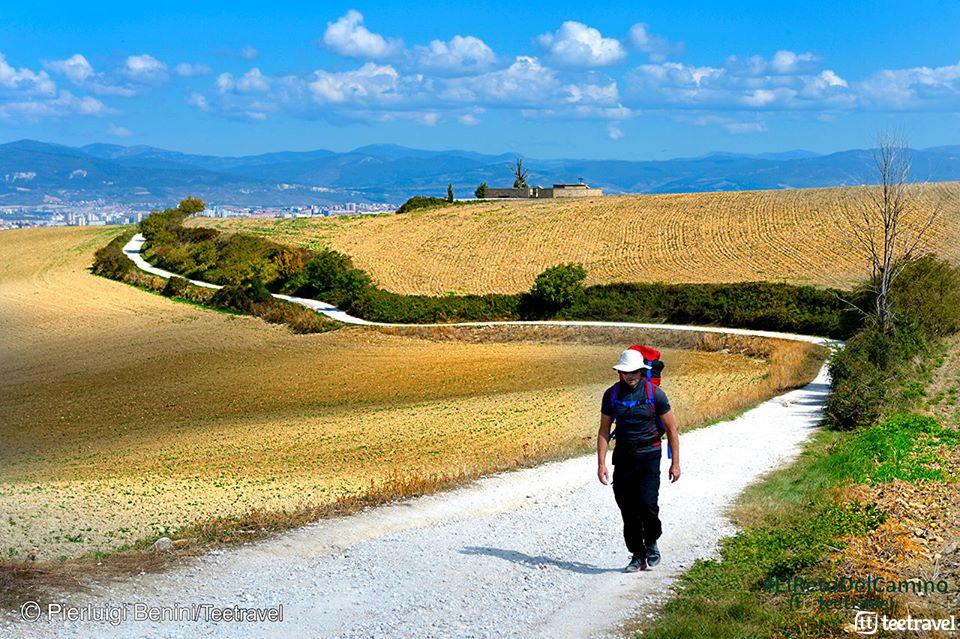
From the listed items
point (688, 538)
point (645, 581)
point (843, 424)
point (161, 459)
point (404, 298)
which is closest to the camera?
point (645, 581)

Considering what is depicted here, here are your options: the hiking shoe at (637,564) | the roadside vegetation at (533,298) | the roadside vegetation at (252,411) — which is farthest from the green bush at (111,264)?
the hiking shoe at (637,564)

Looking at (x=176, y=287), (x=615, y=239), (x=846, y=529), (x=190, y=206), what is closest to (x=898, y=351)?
(x=846, y=529)

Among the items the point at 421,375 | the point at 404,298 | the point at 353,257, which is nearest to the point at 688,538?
the point at 421,375

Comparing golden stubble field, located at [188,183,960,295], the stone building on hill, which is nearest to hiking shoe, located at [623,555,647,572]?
golden stubble field, located at [188,183,960,295]

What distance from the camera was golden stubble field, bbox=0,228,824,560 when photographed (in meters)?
16.2

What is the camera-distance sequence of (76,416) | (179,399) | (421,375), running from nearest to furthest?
1. (76,416)
2. (179,399)
3. (421,375)

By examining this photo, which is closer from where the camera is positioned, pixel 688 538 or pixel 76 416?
pixel 688 538

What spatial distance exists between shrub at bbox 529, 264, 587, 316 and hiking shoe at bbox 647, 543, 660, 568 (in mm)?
44206

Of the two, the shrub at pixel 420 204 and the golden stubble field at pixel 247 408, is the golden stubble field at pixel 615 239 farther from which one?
the golden stubble field at pixel 247 408

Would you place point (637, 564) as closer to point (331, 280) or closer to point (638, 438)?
point (638, 438)

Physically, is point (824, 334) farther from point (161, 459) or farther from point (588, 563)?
point (588, 563)

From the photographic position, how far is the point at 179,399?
33.5 meters

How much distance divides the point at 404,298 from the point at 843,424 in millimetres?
39133

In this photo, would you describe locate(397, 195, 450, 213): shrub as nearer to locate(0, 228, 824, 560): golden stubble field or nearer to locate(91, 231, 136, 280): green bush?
locate(91, 231, 136, 280): green bush
